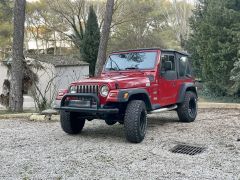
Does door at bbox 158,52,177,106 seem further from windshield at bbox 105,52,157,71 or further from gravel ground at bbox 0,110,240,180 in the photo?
gravel ground at bbox 0,110,240,180

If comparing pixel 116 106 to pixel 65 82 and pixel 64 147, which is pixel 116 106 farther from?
pixel 65 82

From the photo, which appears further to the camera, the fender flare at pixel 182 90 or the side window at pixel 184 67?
the side window at pixel 184 67

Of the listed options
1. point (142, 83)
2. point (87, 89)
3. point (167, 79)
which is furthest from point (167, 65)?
point (87, 89)

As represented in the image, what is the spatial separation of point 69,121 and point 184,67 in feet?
10.5

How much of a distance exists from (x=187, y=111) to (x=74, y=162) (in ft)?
12.9

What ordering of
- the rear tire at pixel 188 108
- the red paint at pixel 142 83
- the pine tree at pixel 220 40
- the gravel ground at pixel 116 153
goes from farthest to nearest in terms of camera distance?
Result: 1. the pine tree at pixel 220 40
2. the rear tire at pixel 188 108
3. the red paint at pixel 142 83
4. the gravel ground at pixel 116 153

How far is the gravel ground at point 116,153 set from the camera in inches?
181

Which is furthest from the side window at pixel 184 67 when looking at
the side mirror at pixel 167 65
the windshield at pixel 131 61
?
the windshield at pixel 131 61

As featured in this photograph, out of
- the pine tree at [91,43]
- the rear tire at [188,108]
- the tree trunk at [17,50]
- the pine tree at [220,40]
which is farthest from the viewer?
the pine tree at [91,43]

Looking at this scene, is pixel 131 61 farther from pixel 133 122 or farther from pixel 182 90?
pixel 133 122

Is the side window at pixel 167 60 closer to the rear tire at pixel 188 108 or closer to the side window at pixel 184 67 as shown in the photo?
the side window at pixel 184 67

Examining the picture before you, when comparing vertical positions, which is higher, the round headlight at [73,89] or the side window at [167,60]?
→ the side window at [167,60]

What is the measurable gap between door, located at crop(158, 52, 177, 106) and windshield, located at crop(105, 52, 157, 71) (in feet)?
0.82

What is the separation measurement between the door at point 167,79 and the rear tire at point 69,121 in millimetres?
1776
